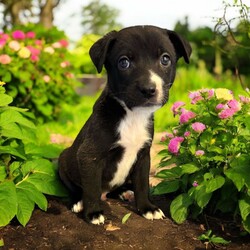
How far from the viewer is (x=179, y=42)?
3.89m

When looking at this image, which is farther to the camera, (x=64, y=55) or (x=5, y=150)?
(x=64, y=55)

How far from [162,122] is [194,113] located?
526 cm

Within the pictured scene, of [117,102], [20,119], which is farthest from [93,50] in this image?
[20,119]

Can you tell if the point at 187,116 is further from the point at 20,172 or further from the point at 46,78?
the point at 46,78

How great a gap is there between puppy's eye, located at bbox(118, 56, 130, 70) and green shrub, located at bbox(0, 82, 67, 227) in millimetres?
1080

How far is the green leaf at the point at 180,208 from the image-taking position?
4.03 metres

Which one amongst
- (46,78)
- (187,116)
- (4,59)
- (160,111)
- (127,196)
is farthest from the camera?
(160,111)

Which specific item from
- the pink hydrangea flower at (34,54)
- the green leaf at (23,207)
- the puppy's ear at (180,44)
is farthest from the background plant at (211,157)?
the pink hydrangea flower at (34,54)

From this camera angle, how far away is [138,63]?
3.54 meters

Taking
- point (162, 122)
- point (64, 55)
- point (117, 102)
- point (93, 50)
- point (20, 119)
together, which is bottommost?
point (162, 122)

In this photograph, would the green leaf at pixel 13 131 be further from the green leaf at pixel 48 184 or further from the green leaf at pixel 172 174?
the green leaf at pixel 172 174

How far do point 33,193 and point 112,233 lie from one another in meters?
0.75

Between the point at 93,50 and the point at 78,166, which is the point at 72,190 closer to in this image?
the point at 78,166

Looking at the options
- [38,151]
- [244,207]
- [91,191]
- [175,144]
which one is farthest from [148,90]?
[38,151]
